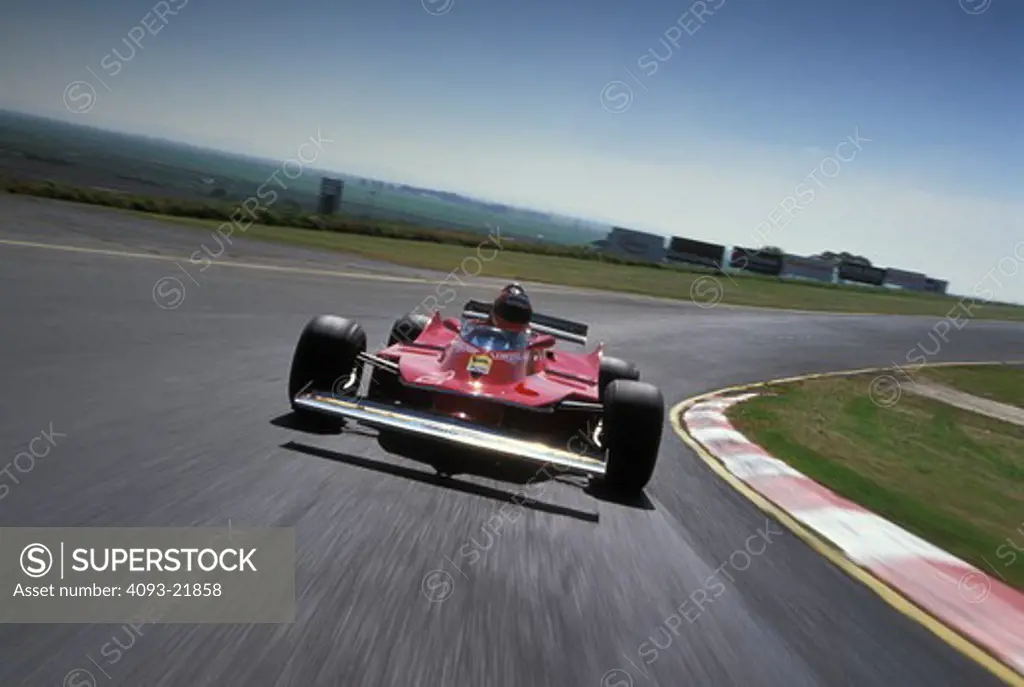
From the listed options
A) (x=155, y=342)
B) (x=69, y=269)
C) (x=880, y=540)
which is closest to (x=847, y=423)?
(x=880, y=540)

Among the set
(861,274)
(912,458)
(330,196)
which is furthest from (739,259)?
(912,458)

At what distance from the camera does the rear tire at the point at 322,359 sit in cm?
711

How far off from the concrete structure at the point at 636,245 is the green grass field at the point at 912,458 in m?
38.3

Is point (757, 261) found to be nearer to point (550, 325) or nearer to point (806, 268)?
point (806, 268)

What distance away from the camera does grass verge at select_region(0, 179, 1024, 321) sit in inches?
1128

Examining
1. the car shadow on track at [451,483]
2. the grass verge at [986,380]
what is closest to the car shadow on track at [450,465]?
the car shadow on track at [451,483]

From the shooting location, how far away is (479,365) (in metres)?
7.87

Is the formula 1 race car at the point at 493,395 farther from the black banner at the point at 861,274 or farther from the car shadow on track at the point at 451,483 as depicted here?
the black banner at the point at 861,274

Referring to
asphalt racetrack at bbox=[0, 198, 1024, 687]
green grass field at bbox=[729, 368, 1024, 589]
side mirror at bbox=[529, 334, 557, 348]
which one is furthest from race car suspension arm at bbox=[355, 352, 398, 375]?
green grass field at bbox=[729, 368, 1024, 589]

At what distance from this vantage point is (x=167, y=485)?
198 inches

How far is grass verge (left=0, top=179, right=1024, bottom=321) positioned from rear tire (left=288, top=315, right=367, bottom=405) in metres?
16.0

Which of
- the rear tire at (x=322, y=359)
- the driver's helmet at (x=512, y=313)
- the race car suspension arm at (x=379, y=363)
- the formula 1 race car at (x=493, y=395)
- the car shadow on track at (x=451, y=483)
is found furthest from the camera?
the driver's helmet at (x=512, y=313)

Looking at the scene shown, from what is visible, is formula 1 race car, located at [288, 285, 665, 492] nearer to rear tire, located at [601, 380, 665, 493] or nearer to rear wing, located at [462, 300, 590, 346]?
rear tire, located at [601, 380, 665, 493]

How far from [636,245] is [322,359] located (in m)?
50.4
